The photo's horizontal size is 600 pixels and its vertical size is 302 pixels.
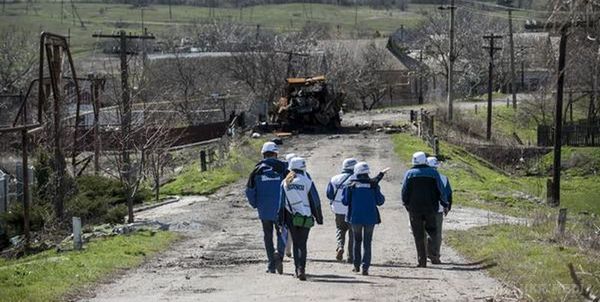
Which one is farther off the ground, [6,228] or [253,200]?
[253,200]

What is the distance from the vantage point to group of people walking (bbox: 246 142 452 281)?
16.4 meters

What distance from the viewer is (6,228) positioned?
28.7 metres

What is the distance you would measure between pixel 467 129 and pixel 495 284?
53765 millimetres

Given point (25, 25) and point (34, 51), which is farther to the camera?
point (25, 25)

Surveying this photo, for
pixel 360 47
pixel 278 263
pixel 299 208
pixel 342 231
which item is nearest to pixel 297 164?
pixel 299 208

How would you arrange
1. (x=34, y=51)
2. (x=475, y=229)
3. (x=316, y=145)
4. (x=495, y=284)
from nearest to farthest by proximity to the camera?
(x=495, y=284) → (x=475, y=229) → (x=316, y=145) → (x=34, y=51)

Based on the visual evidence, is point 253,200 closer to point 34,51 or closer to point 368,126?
point 368,126

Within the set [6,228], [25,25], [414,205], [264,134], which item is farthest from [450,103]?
[25,25]

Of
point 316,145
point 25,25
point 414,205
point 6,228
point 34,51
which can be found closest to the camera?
point 414,205

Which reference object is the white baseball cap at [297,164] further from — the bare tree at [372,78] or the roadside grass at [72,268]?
the bare tree at [372,78]

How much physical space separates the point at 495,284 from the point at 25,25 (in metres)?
128

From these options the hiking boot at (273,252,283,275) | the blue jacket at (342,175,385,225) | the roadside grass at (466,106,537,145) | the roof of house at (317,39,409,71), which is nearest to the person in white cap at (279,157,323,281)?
the hiking boot at (273,252,283,275)

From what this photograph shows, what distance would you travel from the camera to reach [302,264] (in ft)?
53.5

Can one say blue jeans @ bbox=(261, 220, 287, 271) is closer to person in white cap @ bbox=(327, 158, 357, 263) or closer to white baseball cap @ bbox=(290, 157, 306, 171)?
white baseball cap @ bbox=(290, 157, 306, 171)
